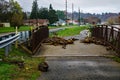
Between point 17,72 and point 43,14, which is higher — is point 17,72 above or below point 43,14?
below

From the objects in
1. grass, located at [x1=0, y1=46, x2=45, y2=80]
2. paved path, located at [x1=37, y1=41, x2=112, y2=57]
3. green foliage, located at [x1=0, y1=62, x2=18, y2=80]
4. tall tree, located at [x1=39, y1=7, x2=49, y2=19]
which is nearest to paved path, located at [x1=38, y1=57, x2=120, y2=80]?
grass, located at [x1=0, y1=46, x2=45, y2=80]

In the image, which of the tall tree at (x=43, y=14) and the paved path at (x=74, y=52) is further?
the tall tree at (x=43, y=14)

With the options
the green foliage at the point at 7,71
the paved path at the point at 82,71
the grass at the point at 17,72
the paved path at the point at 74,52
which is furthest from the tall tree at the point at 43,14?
the green foliage at the point at 7,71

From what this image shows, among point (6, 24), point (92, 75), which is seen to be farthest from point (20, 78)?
point (6, 24)

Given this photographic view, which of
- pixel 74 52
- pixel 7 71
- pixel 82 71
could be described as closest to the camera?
pixel 7 71

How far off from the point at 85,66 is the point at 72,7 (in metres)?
177

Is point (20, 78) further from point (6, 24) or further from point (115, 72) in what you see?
point (6, 24)

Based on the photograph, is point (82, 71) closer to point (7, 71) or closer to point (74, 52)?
point (7, 71)

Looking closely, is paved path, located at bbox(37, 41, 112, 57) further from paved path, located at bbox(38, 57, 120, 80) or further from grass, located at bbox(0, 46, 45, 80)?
grass, located at bbox(0, 46, 45, 80)

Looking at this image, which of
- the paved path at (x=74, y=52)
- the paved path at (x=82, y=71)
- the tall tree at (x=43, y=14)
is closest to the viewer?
the paved path at (x=82, y=71)

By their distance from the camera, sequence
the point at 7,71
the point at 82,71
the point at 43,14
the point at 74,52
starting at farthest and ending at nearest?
the point at 43,14 < the point at 74,52 < the point at 82,71 < the point at 7,71

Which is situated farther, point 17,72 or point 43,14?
point 43,14

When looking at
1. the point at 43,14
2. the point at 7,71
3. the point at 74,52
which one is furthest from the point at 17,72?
the point at 43,14

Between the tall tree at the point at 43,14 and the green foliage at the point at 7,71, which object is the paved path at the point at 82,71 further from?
the tall tree at the point at 43,14
